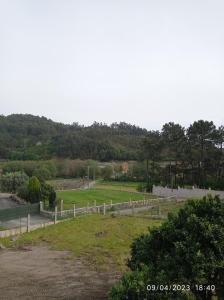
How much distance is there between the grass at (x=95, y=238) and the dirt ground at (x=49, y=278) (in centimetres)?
99

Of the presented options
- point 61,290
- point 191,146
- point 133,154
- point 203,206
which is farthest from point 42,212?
point 133,154

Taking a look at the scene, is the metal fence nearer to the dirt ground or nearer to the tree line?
the dirt ground

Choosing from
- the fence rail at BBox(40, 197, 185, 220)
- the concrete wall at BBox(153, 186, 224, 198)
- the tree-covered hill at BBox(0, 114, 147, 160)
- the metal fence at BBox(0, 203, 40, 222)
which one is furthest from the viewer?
the tree-covered hill at BBox(0, 114, 147, 160)

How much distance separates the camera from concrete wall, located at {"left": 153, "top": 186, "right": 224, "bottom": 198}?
46638 mm

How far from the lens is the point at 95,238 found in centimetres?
2259

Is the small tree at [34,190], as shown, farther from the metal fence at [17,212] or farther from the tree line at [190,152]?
the tree line at [190,152]

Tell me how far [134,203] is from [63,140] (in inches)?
3142

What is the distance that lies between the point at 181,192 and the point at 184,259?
134 ft

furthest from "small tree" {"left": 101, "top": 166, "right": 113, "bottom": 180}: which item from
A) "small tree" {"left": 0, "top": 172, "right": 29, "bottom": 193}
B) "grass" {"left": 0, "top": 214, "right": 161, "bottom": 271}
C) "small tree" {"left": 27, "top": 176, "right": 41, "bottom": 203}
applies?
"grass" {"left": 0, "top": 214, "right": 161, "bottom": 271}

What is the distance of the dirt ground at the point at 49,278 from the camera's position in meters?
13.1

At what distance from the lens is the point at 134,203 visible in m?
38.8

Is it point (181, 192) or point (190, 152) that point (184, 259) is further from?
point (190, 152)

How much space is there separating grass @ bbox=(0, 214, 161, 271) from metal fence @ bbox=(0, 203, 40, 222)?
110 inches

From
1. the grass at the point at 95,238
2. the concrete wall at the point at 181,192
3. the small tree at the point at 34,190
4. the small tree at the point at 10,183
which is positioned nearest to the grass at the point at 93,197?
the concrete wall at the point at 181,192
